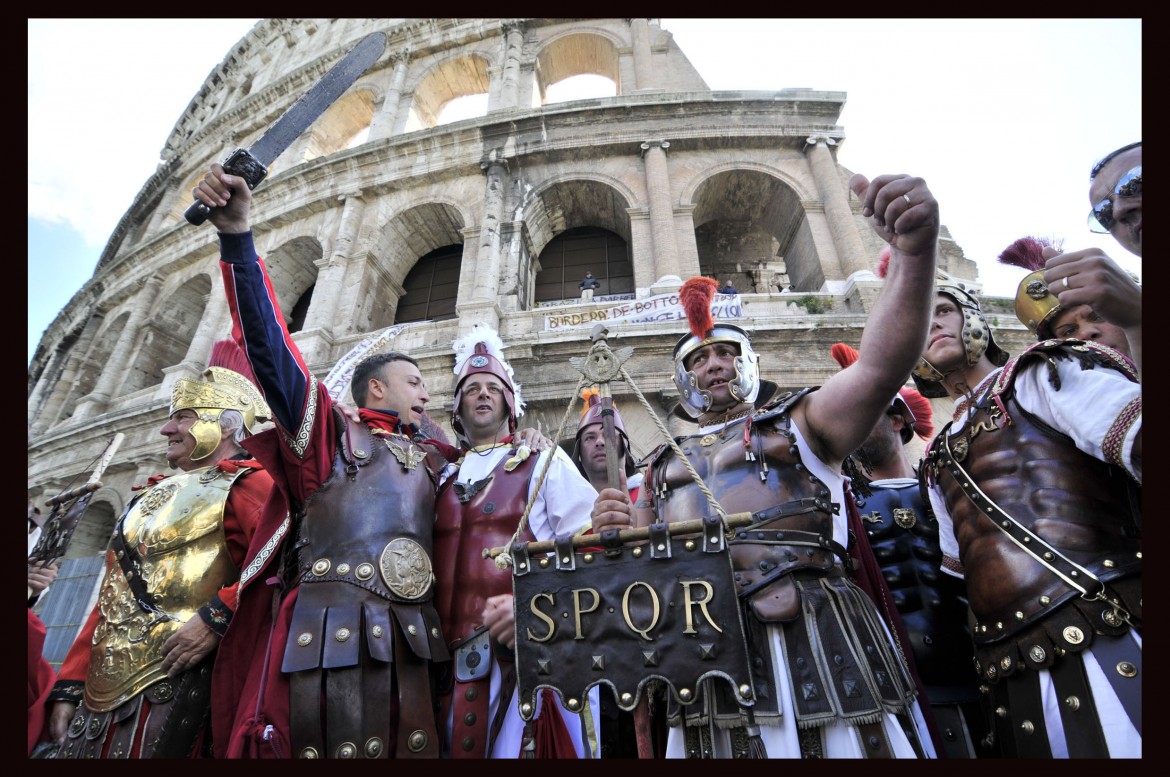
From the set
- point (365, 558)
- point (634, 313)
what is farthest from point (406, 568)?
point (634, 313)

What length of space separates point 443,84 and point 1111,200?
59.0ft

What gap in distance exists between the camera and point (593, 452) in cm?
415

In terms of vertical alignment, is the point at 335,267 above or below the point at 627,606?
above

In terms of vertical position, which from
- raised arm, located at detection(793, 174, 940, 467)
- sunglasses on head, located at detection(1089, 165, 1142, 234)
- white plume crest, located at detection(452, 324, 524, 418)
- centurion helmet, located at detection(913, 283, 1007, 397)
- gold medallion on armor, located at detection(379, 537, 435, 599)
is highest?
white plume crest, located at detection(452, 324, 524, 418)

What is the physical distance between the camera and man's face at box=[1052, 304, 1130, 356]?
2.24m

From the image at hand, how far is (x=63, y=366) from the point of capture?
16547 millimetres

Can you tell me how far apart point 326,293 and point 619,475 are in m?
11.2

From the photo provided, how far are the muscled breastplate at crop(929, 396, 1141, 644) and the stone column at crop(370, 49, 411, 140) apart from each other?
15.4m

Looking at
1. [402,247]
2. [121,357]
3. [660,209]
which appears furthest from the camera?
[121,357]

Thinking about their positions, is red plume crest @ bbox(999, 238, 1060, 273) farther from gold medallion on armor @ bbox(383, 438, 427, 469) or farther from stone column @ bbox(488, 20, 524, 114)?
stone column @ bbox(488, 20, 524, 114)

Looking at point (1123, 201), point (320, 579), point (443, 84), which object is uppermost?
point (443, 84)

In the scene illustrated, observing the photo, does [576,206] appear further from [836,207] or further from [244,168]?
[244,168]

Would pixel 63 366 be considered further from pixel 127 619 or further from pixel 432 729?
pixel 432 729

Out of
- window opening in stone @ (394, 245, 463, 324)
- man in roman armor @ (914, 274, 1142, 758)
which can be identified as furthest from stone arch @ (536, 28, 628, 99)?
man in roman armor @ (914, 274, 1142, 758)
